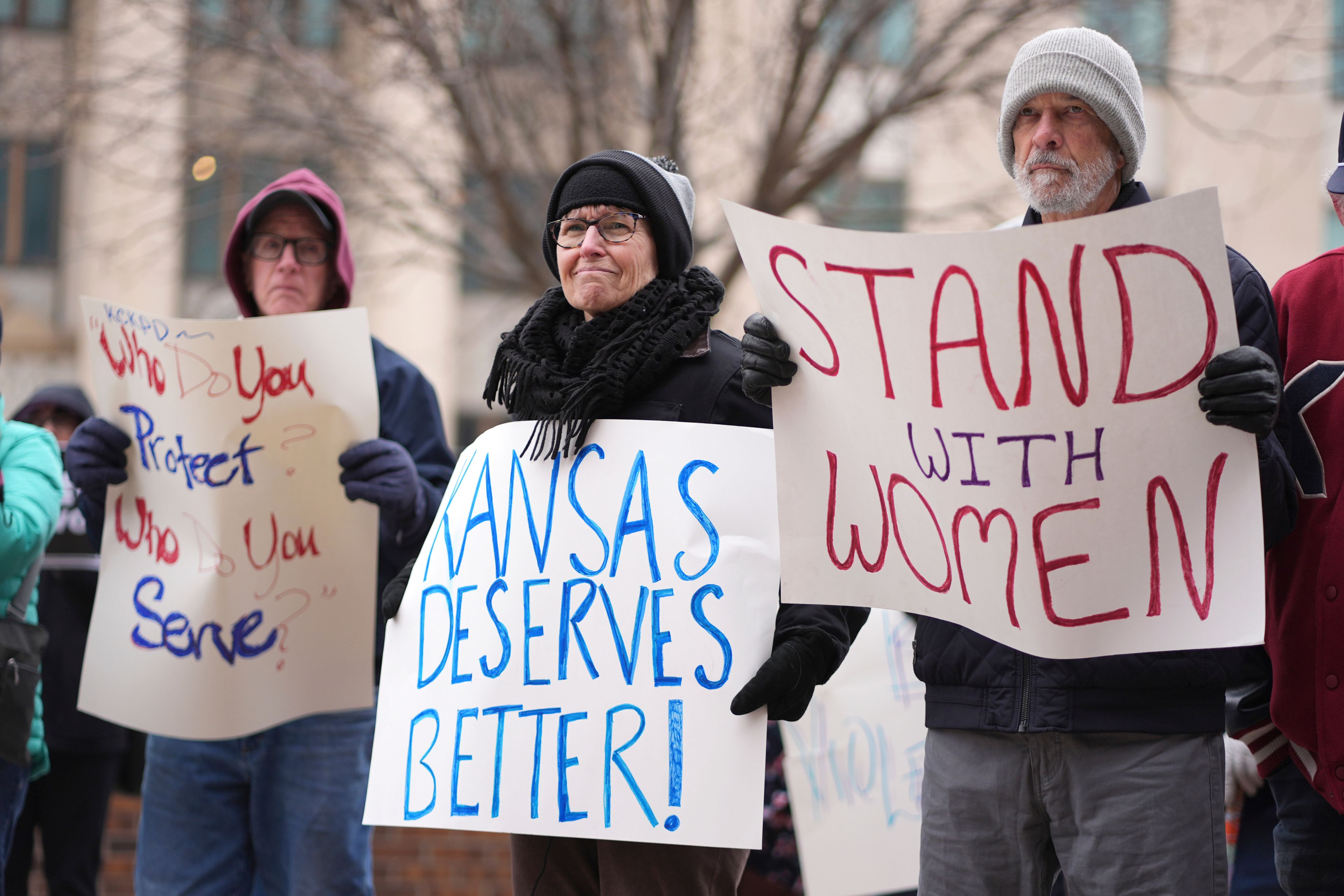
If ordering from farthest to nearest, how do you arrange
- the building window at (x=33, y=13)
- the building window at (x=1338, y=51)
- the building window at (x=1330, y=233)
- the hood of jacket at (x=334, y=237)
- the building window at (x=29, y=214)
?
the building window at (x=29, y=214), the building window at (x=1330, y=233), the building window at (x=33, y=13), the building window at (x=1338, y=51), the hood of jacket at (x=334, y=237)

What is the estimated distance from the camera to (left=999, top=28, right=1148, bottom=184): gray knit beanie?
7.14 feet

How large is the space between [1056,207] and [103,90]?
6720 mm

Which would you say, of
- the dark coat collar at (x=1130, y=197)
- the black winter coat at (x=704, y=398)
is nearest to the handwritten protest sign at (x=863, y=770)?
the black winter coat at (x=704, y=398)

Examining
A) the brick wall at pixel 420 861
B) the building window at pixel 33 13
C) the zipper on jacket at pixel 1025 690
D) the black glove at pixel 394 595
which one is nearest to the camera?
the zipper on jacket at pixel 1025 690

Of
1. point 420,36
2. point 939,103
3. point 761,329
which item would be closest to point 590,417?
point 761,329

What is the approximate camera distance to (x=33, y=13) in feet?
52.1

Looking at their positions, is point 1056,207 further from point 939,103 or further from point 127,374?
point 939,103

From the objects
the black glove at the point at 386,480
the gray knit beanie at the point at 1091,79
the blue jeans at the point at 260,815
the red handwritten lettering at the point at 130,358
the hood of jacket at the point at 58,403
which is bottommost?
the blue jeans at the point at 260,815

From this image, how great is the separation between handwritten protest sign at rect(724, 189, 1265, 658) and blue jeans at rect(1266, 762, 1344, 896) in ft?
1.85

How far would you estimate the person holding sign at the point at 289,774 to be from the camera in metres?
2.90

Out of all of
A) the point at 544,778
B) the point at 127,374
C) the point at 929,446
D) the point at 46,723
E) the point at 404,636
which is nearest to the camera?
the point at 929,446

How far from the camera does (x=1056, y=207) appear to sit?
2.21 m

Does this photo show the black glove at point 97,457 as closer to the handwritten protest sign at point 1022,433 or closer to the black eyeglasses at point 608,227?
the black eyeglasses at point 608,227

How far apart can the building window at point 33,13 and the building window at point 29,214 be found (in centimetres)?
160
